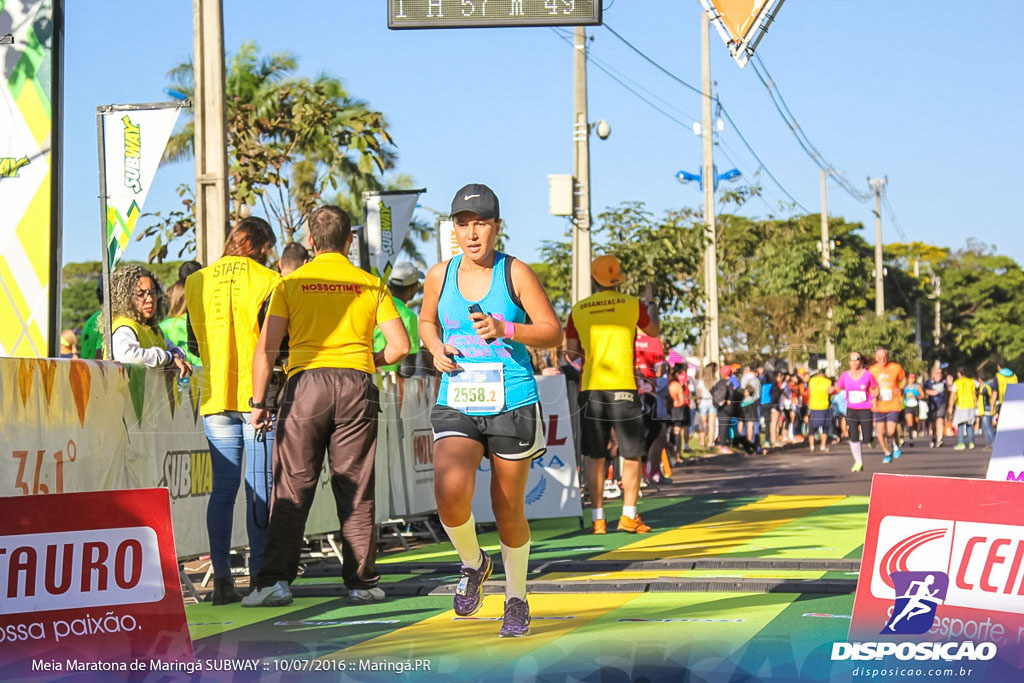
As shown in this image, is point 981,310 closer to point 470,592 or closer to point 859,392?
point 859,392

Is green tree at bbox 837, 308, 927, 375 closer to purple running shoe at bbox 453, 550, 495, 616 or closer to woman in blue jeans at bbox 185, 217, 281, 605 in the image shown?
woman in blue jeans at bbox 185, 217, 281, 605

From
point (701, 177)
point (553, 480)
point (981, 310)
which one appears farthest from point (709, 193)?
point (981, 310)

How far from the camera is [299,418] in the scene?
757cm

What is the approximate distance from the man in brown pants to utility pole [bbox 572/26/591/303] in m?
12.4

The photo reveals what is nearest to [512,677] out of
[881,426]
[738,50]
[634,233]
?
[738,50]

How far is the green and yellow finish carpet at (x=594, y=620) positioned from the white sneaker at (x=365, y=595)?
3.2 inches

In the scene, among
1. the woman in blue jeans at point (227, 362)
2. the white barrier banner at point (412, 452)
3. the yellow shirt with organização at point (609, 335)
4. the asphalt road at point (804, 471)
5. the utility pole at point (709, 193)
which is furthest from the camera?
the utility pole at point (709, 193)

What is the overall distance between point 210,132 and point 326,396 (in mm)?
5476

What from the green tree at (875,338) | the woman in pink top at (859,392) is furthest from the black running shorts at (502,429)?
the green tree at (875,338)

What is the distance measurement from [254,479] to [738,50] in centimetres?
421

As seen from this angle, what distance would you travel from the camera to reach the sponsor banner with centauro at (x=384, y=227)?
14.8 metres

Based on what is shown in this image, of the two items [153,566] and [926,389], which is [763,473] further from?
[926,389]

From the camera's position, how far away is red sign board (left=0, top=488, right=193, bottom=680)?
503cm

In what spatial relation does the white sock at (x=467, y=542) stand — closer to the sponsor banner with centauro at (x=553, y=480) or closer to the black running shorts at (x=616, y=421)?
the black running shorts at (x=616, y=421)
